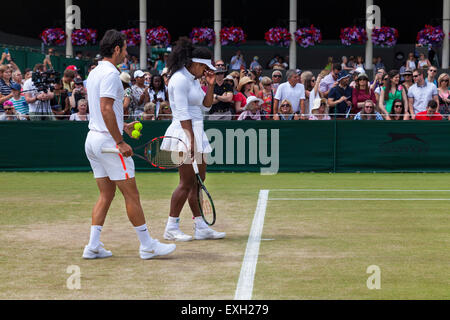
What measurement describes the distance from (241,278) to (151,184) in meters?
7.81

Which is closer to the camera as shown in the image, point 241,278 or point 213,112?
point 241,278

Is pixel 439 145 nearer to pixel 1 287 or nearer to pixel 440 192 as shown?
pixel 440 192

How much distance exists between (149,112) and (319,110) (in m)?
3.46

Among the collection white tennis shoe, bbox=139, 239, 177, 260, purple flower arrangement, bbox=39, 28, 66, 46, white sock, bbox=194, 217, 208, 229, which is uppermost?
purple flower arrangement, bbox=39, 28, 66, 46

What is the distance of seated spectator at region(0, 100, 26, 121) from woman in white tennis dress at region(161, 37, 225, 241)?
8.69m

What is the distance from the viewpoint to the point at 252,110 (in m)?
15.6

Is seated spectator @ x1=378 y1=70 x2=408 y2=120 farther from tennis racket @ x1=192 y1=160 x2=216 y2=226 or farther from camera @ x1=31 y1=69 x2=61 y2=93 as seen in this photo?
tennis racket @ x1=192 y1=160 x2=216 y2=226

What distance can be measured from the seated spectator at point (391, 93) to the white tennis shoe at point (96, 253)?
9.86 m

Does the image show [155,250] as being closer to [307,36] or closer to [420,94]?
[420,94]

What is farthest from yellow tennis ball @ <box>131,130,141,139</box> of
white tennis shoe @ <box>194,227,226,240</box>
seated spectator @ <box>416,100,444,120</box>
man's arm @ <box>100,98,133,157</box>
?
seated spectator @ <box>416,100,444,120</box>

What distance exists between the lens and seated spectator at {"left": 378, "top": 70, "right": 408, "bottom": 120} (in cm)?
1620

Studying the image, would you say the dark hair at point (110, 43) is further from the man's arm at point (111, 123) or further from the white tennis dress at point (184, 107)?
the white tennis dress at point (184, 107)

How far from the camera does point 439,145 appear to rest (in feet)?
51.9
